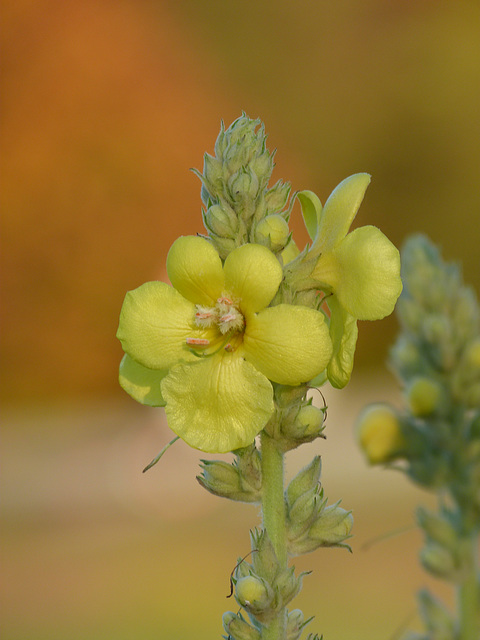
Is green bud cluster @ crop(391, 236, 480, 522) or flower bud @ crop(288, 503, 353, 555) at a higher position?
green bud cluster @ crop(391, 236, 480, 522)

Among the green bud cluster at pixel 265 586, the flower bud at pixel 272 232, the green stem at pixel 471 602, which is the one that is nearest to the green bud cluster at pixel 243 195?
the flower bud at pixel 272 232

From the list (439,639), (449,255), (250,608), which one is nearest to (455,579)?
(439,639)

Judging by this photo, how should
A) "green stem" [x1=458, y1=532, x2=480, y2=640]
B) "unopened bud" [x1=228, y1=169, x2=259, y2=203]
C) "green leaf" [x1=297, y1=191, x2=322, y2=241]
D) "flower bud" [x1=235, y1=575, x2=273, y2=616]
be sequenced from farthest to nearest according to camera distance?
"green leaf" [x1=297, y1=191, x2=322, y2=241], "unopened bud" [x1=228, y1=169, x2=259, y2=203], "flower bud" [x1=235, y1=575, x2=273, y2=616], "green stem" [x1=458, y1=532, x2=480, y2=640]

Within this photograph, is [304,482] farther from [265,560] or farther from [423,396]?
[423,396]

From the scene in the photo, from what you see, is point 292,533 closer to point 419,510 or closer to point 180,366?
point 180,366

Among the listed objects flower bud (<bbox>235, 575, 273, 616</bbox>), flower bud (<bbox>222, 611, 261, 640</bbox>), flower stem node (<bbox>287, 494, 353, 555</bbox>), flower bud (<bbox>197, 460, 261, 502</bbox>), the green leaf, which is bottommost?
flower bud (<bbox>222, 611, 261, 640</bbox>)

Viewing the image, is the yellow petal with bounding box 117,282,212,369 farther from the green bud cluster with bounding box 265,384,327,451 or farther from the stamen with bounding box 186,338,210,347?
the green bud cluster with bounding box 265,384,327,451

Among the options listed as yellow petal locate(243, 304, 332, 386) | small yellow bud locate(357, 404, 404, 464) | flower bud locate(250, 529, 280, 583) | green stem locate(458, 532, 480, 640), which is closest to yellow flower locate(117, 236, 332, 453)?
yellow petal locate(243, 304, 332, 386)
